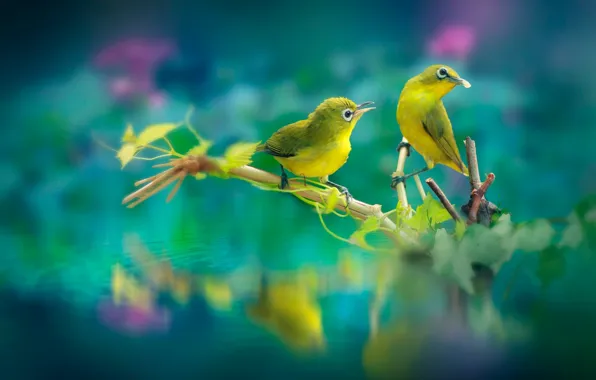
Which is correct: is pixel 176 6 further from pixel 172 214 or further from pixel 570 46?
pixel 570 46

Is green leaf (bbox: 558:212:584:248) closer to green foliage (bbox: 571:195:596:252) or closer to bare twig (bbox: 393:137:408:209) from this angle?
green foliage (bbox: 571:195:596:252)

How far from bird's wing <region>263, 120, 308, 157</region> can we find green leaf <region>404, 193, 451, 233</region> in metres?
0.24

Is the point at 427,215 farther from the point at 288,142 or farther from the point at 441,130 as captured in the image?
the point at 288,142

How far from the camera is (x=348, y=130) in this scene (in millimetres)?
1172

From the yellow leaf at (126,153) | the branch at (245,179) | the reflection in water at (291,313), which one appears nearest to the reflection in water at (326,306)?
the reflection in water at (291,313)

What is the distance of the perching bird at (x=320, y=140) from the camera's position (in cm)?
116

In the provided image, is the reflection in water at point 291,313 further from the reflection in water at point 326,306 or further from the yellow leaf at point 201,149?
the yellow leaf at point 201,149

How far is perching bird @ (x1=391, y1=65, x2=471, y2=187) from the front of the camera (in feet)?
3.88

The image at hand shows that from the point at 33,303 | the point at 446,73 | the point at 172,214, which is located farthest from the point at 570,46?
the point at 33,303

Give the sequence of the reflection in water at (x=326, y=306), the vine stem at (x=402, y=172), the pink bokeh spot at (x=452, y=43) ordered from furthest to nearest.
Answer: the pink bokeh spot at (x=452, y=43) < the vine stem at (x=402, y=172) < the reflection in water at (x=326, y=306)

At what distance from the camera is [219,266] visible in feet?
4.19

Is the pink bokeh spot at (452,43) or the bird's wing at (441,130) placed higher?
the pink bokeh spot at (452,43)

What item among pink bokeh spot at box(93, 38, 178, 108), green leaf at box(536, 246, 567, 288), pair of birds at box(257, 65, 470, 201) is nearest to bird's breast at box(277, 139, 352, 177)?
pair of birds at box(257, 65, 470, 201)

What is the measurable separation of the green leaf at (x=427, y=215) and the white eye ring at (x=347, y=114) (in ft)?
0.66
